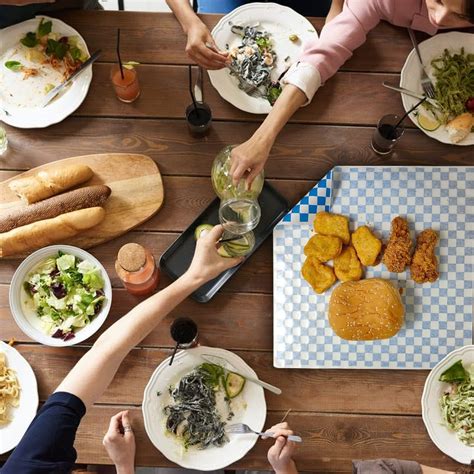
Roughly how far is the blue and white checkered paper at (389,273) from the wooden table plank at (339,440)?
0.19 metres

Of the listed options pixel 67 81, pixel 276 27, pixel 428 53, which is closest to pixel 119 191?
pixel 67 81

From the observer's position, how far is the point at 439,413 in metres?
1.94

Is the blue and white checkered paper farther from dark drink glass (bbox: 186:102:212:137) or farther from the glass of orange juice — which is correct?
the glass of orange juice

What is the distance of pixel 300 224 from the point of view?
2.04m

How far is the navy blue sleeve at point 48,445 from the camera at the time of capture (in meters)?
1.50

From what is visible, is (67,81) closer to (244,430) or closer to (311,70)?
(311,70)

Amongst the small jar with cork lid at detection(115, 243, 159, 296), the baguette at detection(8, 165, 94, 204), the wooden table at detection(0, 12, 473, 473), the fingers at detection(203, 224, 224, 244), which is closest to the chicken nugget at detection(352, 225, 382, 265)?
the wooden table at detection(0, 12, 473, 473)

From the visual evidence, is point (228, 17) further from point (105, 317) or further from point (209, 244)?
point (105, 317)

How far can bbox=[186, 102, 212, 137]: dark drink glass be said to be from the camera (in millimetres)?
2059

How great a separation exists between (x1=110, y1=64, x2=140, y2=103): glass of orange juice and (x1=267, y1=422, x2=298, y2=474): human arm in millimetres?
1325

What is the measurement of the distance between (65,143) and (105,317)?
0.69m

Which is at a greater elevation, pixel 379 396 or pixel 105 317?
pixel 105 317

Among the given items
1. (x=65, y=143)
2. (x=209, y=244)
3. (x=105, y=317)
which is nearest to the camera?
(x=209, y=244)

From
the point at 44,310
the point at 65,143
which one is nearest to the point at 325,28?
the point at 65,143
